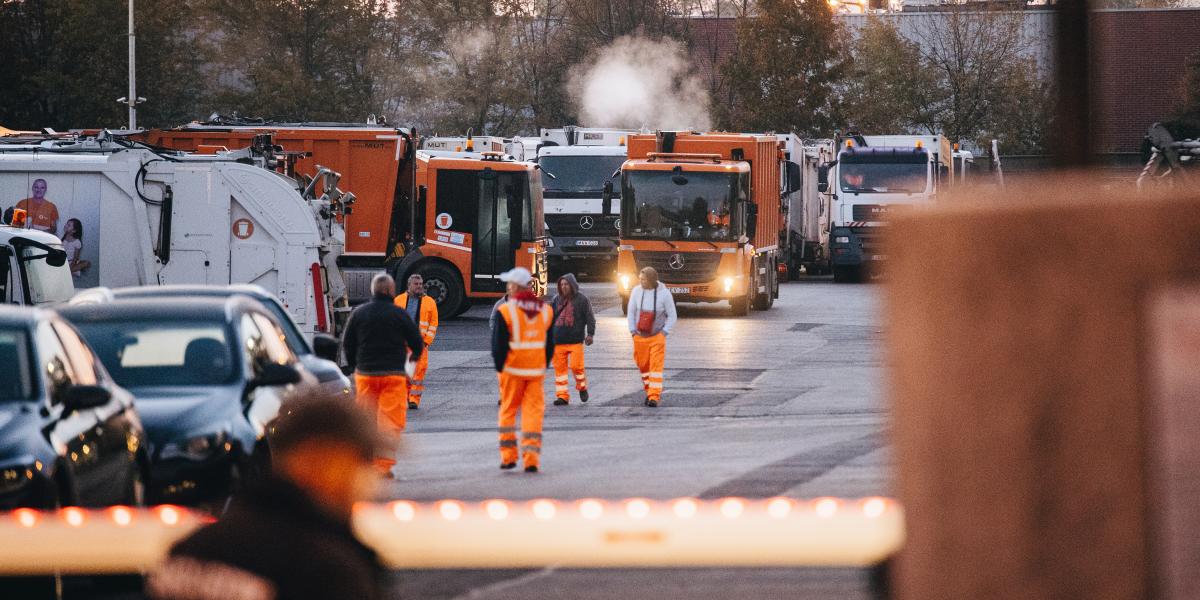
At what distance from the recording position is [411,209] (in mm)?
31828

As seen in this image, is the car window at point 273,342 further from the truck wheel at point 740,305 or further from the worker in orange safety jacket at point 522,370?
the truck wheel at point 740,305

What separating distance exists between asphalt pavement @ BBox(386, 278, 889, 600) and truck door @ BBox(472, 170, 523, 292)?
3973 millimetres

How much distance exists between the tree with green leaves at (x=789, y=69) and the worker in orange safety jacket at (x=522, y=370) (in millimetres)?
51730

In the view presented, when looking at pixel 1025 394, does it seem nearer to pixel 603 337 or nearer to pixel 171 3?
pixel 603 337

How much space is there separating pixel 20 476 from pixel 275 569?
509cm

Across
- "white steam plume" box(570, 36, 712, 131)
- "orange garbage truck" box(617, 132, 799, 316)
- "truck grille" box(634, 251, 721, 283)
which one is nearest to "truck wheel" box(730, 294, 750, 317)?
"orange garbage truck" box(617, 132, 799, 316)

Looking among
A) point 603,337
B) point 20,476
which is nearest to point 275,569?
point 20,476

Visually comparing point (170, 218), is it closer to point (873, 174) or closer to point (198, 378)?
point (198, 378)

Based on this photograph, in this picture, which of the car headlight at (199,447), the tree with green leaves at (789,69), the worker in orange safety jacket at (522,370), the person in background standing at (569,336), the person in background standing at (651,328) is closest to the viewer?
the car headlight at (199,447)

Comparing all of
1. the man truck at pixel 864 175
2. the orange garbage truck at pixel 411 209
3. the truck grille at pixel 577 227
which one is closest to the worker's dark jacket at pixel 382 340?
the orange garbage truck at pixel 411 209

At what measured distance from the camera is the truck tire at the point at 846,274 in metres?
44.7

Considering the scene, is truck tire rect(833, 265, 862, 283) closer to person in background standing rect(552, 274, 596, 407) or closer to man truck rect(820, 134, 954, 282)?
man truck rect(820, 134, 954, 282)

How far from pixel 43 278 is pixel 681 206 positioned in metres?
18.3

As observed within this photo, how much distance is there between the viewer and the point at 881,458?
1416cm
